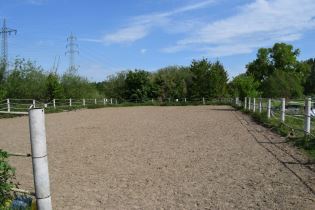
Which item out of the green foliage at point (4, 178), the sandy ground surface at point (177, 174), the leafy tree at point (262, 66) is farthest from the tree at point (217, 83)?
the green foliage at point (4, 178)

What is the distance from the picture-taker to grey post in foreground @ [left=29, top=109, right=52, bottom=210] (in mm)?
4086

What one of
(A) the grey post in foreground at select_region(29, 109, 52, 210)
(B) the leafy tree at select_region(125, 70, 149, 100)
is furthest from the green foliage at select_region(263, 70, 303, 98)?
(A) the grey post in foreground at select_region(29, 109, 52, 210)

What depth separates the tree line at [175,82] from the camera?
43.8 meters

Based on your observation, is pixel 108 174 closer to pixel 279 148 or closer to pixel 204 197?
pixel 204 197

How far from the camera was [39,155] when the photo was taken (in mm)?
4191

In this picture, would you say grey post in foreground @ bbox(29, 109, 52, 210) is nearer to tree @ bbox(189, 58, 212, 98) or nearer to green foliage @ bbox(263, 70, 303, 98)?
tree @ bbox(189, 58, 212, 98)

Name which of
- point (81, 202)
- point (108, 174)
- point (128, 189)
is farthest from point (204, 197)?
point (108, 174)

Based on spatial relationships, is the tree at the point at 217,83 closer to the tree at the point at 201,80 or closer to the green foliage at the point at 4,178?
the tree at the point at 201,80

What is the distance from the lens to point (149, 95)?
218 ft

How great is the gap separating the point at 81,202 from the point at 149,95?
2395 inches

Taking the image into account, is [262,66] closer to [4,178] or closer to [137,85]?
[137,85]

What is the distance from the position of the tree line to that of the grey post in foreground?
3218 centimetres

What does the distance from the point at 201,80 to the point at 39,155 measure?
61.5m

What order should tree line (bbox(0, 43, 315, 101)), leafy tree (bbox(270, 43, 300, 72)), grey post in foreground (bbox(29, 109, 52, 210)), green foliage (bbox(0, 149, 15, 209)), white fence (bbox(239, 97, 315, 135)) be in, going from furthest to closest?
1. leafy tree (bbox(270, 43, 300, 72))
2. tree line (bbox(0, 43, 315, 101))
3. white fence (bbox(239, 97, 315, 135))
4. green foliage (bbox(0, 149, 15, 209))
5. grey post in foreground (bbox(29, 109, 52, 210))
